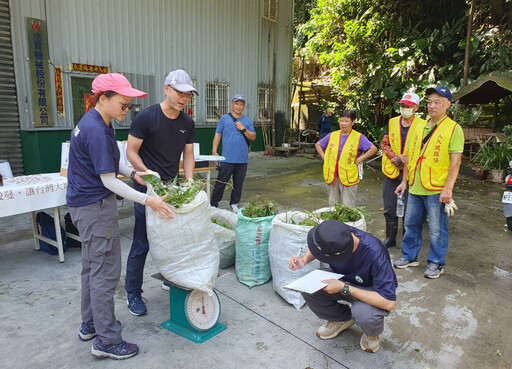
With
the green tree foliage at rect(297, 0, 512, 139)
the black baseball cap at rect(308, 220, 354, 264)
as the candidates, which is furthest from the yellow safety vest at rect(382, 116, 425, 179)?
the green tree foliage at rect(297, 0, 512, 139)

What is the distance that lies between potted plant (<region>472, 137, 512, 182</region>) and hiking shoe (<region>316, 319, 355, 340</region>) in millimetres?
7368

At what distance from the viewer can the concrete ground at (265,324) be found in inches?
91.3

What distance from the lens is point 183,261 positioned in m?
2.42

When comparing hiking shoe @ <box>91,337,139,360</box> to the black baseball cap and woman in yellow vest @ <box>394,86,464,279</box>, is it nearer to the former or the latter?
the black baseball cap

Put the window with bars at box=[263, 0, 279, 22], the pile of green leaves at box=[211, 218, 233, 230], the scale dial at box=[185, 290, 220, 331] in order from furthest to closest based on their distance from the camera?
1. the window with bars at box=[263, 0, 279, 22]
2. the pile of green leaves at box=[211, 218, 233, 230]
3. the scale dial at box=[185, 290, 220, 331]

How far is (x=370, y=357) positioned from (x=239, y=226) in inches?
58.1

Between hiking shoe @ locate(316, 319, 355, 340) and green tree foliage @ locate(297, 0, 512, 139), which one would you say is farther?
green tree foliage @ locate(297, 0, 512, 139)

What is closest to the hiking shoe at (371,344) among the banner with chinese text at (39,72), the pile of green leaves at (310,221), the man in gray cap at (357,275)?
the man in gray cap at (357,275)

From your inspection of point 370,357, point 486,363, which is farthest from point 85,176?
point 486,363

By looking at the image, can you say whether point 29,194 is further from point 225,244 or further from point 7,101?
point 7,101

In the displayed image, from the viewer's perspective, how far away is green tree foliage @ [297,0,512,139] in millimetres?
10398

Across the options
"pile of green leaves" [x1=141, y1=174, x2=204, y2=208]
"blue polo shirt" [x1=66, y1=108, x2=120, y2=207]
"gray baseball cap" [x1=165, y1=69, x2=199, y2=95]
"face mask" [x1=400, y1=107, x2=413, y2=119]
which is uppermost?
"gray baseball cap" [x1=165, y1=69, x2=199, y2=95]

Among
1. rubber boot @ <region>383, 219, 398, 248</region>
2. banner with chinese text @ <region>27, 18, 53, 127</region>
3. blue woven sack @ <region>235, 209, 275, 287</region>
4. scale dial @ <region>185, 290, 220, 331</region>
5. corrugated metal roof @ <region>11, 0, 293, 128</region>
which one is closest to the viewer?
scale dial @ <region>185, 290, 220, 331</region>

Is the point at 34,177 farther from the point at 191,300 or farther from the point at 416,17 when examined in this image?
the point at 416,17
